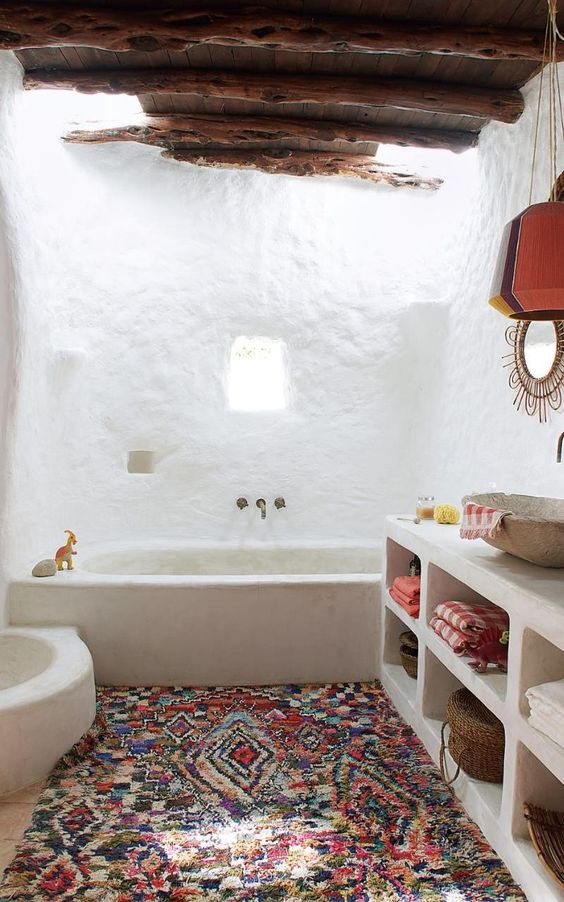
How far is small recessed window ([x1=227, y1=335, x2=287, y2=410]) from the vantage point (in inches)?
179

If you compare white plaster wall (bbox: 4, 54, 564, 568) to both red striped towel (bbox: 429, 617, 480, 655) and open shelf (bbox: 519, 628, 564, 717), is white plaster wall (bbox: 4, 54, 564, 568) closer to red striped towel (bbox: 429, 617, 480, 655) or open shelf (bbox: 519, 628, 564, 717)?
red striped towel (bbox: 429, 617, 480, 655)

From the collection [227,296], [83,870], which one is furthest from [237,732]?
[227,296]

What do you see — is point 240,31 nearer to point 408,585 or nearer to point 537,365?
point 537,365

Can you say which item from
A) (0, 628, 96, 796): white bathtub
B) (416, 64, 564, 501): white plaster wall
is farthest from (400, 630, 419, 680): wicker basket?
(0, 628, 96, 796): white bathtub

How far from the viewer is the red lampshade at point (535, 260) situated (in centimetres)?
187

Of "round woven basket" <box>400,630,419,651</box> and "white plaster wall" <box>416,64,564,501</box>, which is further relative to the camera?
"round woven basket" <box>400,630,419,651</box>

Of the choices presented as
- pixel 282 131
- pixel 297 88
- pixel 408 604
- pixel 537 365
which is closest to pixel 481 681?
pixel 408 604

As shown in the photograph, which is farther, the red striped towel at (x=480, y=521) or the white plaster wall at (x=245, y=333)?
the white plaster wall at (x=245, y=333)

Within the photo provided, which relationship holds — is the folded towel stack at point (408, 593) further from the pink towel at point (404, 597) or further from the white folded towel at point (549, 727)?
the white folded towel at point (549, 727)

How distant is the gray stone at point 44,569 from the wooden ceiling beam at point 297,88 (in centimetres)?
217

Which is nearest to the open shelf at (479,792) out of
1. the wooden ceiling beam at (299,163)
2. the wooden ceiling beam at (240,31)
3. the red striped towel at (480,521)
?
the red striped towel at (480,521)

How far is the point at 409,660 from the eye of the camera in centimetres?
296

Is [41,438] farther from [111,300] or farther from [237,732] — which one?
[237,732]

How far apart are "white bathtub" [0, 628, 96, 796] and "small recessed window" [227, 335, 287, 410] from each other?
211 cm
